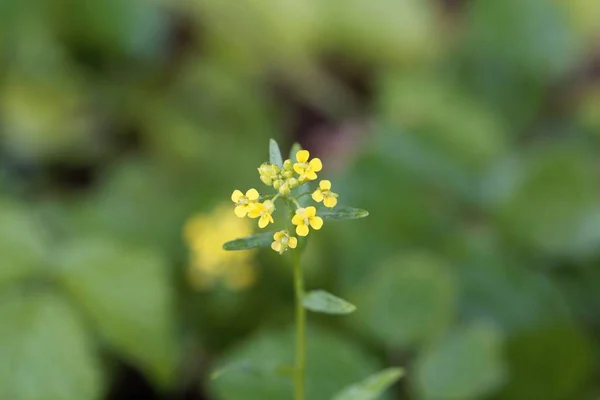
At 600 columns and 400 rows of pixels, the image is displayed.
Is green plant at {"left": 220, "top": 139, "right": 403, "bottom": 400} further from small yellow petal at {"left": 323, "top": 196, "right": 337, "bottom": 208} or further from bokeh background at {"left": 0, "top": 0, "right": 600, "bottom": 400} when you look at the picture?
bokeh background at {"left": 0, "top": 0, "right": 600, "bottom": 400}

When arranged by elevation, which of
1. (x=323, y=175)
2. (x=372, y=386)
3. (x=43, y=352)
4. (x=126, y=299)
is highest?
(x=323, y=175)

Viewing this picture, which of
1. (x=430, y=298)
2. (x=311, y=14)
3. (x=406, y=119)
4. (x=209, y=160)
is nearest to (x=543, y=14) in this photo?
(x=406, y=119)

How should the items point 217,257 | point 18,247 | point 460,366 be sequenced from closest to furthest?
point 460,366 < point 18,247 < point 217,257

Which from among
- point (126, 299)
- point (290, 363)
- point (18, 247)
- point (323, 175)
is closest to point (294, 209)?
point (290, 363)

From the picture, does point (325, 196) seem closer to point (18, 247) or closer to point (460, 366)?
point (460, 366)

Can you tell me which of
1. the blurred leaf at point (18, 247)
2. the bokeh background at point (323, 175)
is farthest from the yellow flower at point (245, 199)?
the blurred leaf at point (18, 247)

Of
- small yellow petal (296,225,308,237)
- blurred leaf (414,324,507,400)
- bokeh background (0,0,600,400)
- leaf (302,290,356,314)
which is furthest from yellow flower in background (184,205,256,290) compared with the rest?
small yellow petal (296,225,308,237)

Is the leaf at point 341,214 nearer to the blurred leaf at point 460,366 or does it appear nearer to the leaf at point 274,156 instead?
the leaf at point 274,156
